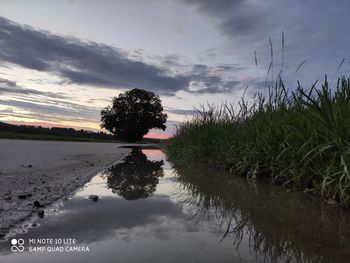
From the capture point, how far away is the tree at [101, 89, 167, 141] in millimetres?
62438

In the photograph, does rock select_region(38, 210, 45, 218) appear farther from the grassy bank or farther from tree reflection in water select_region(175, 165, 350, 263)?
the grassy bank

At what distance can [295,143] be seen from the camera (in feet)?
12.2

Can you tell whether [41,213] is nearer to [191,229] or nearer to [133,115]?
[191,229]

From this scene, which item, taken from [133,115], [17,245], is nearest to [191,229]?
[17,245]

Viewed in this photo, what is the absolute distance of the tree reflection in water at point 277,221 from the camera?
5.58 ft

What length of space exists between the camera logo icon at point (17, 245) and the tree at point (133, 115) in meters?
60.4

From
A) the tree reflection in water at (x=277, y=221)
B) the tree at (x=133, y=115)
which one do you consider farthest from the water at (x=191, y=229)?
the tree at (x=133, y=115)

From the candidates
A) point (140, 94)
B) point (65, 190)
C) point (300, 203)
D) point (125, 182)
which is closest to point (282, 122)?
point (300, 203)

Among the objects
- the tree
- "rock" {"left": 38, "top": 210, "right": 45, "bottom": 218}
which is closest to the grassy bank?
"rock" {"left": 38, "top": 210, "right": 45, "bottom": 218}

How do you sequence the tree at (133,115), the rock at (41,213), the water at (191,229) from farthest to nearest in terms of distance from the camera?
the tree at (133,115)
the rock at (41,213)
the water at (191,229)

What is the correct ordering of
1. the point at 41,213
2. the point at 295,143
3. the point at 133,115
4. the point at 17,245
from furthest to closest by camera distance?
the point at 133,115 < the point at 295,143 < the point at 41,213 < the point at 17,245

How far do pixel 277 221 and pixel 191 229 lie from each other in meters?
0.60

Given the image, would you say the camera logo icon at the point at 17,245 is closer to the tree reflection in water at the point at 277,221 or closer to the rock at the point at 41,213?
the rock at the point at 41,213

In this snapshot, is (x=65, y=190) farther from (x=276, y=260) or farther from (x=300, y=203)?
(x=276, y=260)
